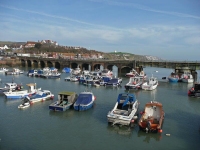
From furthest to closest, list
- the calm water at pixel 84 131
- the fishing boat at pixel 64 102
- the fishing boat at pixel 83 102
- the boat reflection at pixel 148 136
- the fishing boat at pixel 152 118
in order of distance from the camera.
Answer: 1. the fishing boat at pixel 83 102
2. the fishing boat at pixel 64 102
3. the fishing boat at pixel 152 118
4. the boat reflection at pixel 148 136
5. the calm water at pixel 84 131

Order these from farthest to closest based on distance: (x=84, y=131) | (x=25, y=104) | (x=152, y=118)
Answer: (x=25, y=104)
(x=152, y=118)
(x=84, y=131)

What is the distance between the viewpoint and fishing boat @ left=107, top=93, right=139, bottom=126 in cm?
2400

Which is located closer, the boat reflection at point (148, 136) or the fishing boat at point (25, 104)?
the boat reflection at point (148, 136)

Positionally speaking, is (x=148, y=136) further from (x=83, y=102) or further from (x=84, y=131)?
(x=83, y=102)

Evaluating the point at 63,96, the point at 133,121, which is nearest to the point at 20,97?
the point at 63,96

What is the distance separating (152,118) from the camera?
2475 centimetres

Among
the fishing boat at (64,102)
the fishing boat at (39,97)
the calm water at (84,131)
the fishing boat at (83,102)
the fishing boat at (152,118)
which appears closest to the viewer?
the calm water at (84,131)

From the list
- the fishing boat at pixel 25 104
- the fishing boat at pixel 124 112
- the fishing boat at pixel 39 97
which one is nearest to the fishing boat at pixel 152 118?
the fishing boat at pixel 124 112

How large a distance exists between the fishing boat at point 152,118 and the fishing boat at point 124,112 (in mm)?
1320

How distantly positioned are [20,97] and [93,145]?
2174 cm

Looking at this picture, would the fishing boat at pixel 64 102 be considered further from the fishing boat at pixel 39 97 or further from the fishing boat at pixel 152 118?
the fishing boat at pixel 152 118

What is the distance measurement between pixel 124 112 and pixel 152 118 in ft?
11.5

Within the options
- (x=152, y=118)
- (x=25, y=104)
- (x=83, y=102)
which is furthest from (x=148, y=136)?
(x=25, y=104)

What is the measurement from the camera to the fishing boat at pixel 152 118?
2236 centimetres
